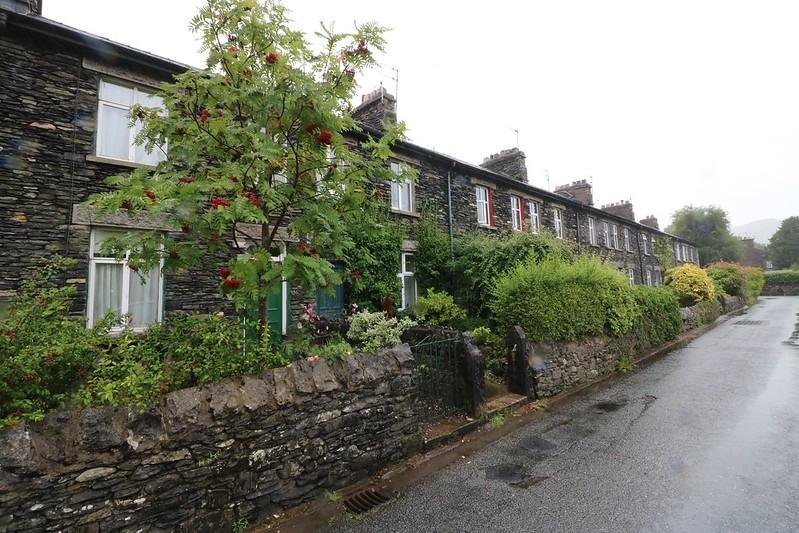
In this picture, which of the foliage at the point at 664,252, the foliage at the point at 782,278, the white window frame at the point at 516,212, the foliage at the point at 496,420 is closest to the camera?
the foliage at the point at 496,420

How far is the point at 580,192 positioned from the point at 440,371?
73.6 ft

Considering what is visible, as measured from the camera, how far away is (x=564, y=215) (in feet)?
67.7

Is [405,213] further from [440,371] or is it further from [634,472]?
[634,472]

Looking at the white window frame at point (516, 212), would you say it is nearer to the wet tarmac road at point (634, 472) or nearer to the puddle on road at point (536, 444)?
the wet tarmac road at point (634, 472)

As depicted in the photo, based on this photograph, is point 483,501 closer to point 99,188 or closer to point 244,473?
point 244,473

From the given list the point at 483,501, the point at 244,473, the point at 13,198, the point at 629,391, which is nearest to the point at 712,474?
the point at 483,501

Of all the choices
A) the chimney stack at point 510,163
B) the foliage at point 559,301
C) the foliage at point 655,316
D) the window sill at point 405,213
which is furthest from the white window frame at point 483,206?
the foliage at point 655,316

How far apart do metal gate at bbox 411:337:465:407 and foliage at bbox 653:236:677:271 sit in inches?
1224

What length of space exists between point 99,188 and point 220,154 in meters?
5.14

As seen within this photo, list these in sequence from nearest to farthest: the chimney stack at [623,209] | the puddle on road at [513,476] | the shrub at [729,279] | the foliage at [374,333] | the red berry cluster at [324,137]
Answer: the red berry cluster at [324,137] < the puddle on road at [513,476] < the foliage at [374,333] < the shrub at [729,279] < the chimney stack at [623,209]

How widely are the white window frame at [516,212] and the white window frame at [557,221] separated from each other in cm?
316

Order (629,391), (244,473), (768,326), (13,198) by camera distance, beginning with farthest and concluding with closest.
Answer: (768,326) → (629,391) → (13,198) → (244,473)

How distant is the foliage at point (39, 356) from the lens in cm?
310

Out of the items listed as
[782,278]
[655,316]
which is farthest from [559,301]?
[782,278]
